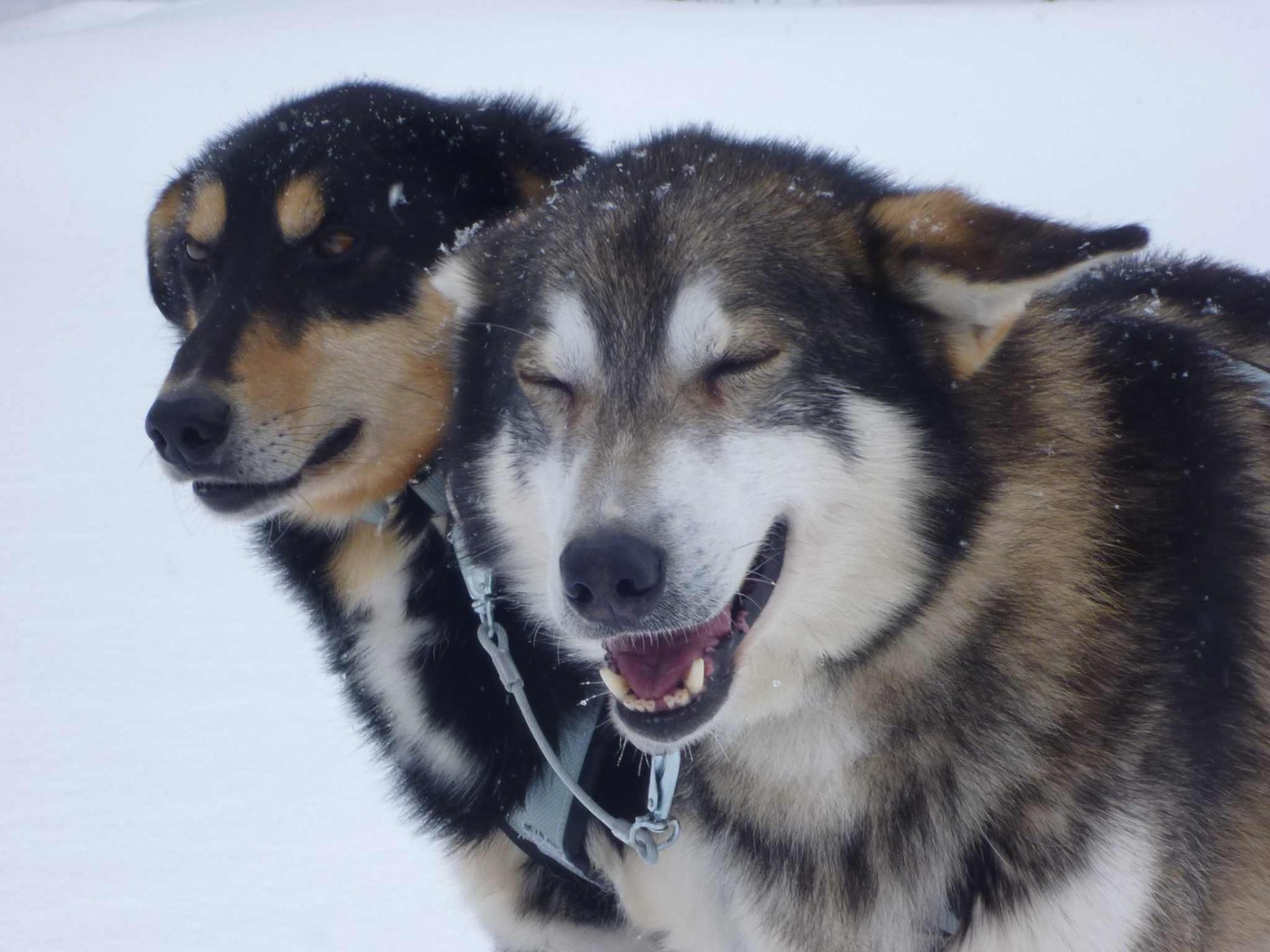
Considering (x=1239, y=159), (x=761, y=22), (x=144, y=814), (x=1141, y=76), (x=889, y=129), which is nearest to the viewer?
(x=144, y=814)

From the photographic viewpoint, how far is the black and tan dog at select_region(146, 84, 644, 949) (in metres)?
1.90

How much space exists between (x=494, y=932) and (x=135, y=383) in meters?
4.93

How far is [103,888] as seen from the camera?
2691 mm

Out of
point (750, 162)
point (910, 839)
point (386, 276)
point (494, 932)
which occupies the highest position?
point (750, 162)

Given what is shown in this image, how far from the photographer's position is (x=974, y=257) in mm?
1424

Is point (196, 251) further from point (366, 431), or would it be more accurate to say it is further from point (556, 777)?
point (556, 777)

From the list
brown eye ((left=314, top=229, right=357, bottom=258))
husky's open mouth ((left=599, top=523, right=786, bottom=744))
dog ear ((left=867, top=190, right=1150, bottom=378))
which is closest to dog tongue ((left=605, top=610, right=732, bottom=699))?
husky's open mouth ((left=599, top=523, right=786, bottom=744))

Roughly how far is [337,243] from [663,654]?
1.02 meters

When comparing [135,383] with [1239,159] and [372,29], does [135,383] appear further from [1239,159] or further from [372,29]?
[372,29]

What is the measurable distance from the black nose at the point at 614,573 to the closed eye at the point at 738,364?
0.28m

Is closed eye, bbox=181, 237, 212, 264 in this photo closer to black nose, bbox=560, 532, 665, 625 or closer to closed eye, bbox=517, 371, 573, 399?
closed eye, bbox=517, 371, 573, 399

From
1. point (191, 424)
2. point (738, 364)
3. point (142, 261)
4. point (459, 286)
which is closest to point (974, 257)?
point (738, 364)

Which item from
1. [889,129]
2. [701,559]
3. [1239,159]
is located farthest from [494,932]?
[889,129]

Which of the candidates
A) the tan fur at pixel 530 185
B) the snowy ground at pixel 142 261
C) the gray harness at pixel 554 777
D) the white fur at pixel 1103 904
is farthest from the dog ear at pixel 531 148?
the white fur at pixel 1103 904
